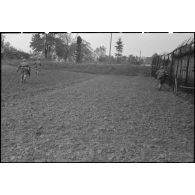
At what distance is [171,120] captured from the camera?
6.61m

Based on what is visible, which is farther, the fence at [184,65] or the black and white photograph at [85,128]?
the fence at [184,65]

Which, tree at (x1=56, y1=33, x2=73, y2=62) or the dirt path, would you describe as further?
tree at (x1=56, y1=33, x2=73, y2=62)

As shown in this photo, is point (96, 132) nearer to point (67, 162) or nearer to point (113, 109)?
point (67, 162)

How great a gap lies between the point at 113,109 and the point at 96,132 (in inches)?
97.3

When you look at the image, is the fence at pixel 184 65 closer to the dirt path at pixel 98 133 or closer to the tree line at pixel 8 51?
the dirt path at pixel 98 133

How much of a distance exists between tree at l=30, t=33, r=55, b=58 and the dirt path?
1888mm

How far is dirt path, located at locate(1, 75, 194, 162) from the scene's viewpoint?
4.84 metres

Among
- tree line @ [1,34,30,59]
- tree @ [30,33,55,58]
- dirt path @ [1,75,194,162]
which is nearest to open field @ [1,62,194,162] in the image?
dirt path @ [1,75,194,162]

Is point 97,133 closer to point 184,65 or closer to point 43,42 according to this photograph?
point 43,42

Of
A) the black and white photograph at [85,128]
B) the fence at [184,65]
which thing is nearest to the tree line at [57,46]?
the black and white photograph at [85,128]

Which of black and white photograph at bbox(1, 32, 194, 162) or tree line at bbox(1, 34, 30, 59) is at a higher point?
tree line at bbox(1, 34, 30, 59)

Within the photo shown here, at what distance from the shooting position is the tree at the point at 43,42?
20.8 ft

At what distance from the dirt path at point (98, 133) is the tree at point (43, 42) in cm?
189

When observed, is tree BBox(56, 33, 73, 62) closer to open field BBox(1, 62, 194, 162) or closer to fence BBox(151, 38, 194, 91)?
open field BBox(1, 62, 194, 162)
